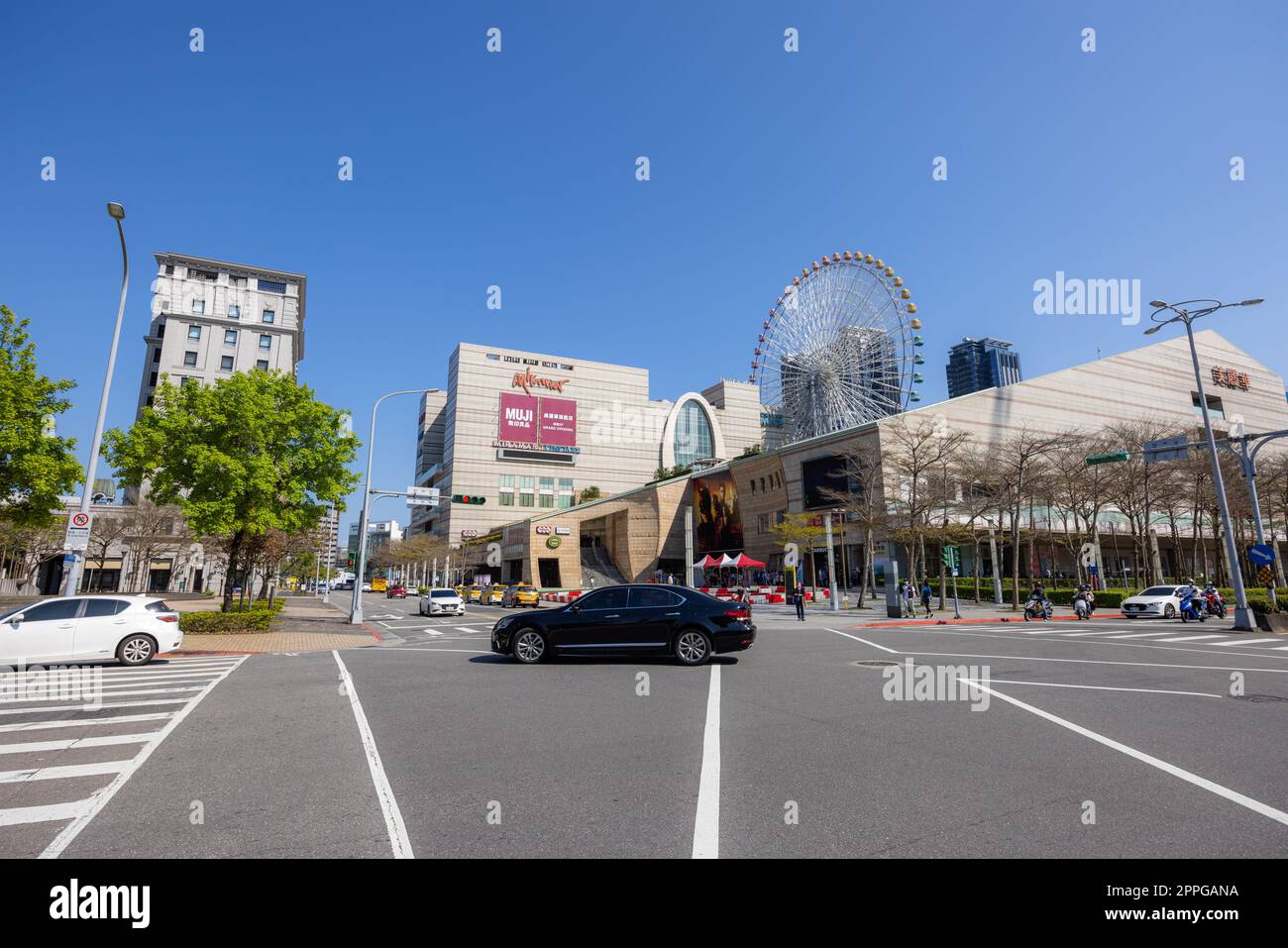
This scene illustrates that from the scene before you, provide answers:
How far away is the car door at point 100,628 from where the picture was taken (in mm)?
13164

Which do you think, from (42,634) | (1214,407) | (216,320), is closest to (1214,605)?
(42,634)

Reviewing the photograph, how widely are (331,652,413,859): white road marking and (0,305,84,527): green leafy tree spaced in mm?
19588

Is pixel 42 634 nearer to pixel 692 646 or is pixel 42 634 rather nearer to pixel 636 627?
pixel 636 627

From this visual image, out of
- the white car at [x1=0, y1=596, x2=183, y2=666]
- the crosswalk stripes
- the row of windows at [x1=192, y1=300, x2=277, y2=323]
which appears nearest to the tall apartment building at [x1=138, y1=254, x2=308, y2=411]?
the row of windows at [x1=192, y1=300, x2=277, y2=323]

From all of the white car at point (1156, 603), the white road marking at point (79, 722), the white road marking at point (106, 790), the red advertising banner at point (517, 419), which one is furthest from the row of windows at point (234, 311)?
the white car at point (1156, 603)

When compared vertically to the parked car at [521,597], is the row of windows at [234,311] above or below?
above

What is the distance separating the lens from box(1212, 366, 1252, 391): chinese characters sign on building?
7925 centimetres

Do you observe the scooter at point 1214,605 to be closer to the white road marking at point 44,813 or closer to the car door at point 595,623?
the car door at point 595,623

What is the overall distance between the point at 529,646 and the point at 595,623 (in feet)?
4.81

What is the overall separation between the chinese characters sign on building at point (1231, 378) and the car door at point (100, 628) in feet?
335

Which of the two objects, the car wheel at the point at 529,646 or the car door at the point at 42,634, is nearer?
the car door at the point at 42,634

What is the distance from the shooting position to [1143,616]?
3070 cm
